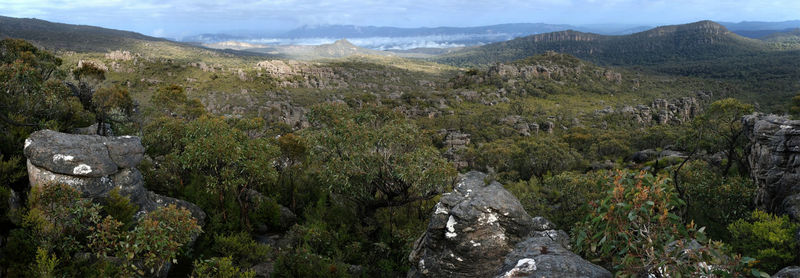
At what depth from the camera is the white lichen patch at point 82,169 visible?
12786 millimetres

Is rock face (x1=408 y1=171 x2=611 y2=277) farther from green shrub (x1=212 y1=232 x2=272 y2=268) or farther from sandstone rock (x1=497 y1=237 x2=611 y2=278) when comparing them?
green shrub (x1=212 y1=232 x2=272 y2=268)

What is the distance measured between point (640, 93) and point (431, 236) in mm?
146901

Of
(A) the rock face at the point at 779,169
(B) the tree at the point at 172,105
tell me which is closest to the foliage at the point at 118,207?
(A) the rock face at the point at 779,169

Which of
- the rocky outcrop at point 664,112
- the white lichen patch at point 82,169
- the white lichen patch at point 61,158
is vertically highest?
the white lichen patch at point 61,158

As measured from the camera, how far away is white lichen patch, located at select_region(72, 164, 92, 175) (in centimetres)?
1279

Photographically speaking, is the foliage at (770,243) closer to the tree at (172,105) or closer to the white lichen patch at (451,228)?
the white lichen patch at (451,228)

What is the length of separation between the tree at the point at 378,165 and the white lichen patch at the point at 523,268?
392 inches

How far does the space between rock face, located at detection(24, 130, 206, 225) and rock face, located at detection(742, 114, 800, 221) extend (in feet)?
87.1

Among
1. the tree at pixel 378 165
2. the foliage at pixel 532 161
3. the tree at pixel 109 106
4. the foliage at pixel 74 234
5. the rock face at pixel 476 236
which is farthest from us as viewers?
the foliage at pixel 532 161

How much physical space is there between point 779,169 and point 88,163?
95.1 ft

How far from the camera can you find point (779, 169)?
1847 centimetres

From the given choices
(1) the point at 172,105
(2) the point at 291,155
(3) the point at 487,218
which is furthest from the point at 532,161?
(1) the point at 172,105

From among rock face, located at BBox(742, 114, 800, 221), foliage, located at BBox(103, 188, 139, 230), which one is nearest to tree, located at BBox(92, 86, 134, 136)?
foliage, located at BBox(103, 188, 139, 230)

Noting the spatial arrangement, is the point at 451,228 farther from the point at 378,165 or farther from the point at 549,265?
the point at 378,165
